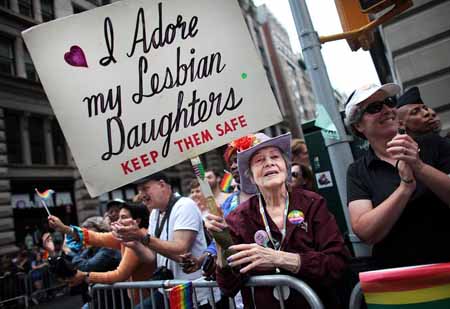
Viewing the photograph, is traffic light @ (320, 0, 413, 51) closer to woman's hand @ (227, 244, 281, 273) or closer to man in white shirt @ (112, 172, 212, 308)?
man in white shirt @ (112, 172, 212, 308)

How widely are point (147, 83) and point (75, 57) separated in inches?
16.6

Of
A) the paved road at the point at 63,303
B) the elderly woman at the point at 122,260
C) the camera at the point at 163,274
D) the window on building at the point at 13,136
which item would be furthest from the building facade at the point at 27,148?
the camera at the point at 163,274

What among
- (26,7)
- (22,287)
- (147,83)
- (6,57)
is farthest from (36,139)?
(147,83)

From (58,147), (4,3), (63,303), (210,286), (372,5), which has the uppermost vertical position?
(4,3)

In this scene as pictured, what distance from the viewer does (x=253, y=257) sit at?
1600 millimetres

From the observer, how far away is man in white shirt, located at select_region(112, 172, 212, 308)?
246cm

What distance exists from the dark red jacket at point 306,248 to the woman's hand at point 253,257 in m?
0.12

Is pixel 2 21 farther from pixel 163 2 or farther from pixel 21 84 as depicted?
pixel 163 2

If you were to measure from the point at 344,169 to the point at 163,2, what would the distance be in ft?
5.08

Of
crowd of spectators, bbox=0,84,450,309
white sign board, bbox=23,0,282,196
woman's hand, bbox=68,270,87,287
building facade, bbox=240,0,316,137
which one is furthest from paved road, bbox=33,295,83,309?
building facade, bbox=240,0,316,137

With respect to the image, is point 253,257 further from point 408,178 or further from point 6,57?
point 6,57

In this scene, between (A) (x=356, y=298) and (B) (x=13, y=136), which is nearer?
(A) (x=356, y=298)

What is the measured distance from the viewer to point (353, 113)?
1945 millimetres

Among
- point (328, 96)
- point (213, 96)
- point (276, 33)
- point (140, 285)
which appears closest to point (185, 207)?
point (140, 285)
